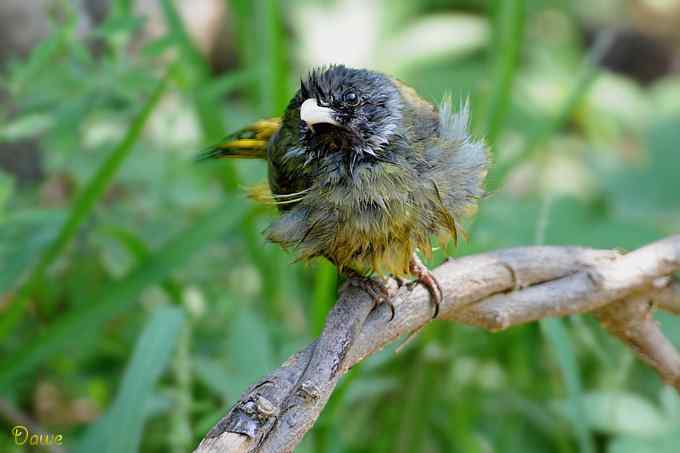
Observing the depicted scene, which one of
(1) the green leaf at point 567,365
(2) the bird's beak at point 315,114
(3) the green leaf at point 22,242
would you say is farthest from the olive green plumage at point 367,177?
(3) the green leaf at point 22,242

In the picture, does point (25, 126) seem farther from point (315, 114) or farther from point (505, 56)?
point (505, 56)

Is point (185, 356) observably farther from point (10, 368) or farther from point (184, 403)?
point (10, 368)

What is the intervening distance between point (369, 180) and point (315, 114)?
0.20m

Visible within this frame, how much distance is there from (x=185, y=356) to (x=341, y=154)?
1047mm

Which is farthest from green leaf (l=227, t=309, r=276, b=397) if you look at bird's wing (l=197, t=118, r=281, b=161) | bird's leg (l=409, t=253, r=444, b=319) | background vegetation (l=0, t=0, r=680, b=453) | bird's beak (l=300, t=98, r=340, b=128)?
bird's beak (l=300, t=98, r=340, b=128)

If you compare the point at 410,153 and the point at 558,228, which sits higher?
the point at 410,153

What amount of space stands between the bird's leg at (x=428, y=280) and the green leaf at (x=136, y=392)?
2.87 feet

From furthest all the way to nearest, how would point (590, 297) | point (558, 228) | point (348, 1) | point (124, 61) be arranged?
point (348, 1), point (558, 228), point (124, 61), point (590, 297)

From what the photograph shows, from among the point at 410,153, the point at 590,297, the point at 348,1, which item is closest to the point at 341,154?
the point at 410,153

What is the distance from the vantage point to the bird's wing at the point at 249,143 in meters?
2.77

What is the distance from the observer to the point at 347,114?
7.32 feet

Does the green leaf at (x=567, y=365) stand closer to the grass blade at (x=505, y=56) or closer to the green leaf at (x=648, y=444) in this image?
the green leaf at (x=648, y=444)

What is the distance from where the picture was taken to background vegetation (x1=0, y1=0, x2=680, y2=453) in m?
→ 2.94

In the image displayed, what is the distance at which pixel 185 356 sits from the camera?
295 centimetres
